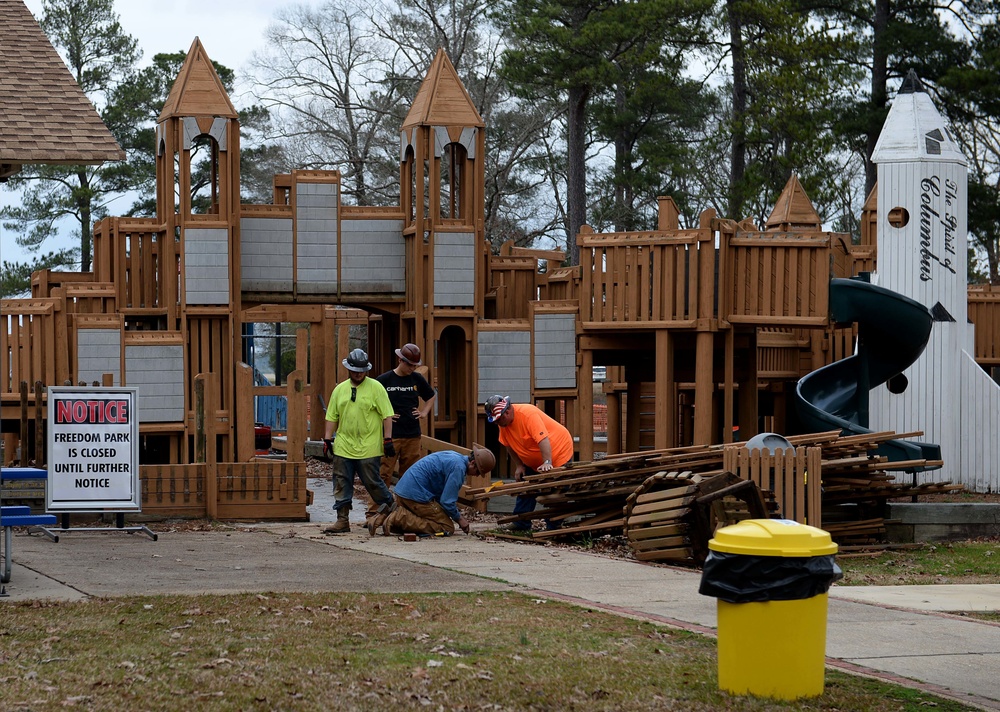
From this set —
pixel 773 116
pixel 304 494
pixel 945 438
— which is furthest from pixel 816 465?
pixel 773 116

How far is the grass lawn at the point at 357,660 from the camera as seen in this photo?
276 inches

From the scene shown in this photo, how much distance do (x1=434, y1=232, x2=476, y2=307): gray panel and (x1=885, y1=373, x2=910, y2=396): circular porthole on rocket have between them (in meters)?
6.78

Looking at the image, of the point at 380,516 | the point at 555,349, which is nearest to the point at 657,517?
the point at 380,516

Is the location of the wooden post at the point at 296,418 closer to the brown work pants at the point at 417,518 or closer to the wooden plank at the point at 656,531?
the brown work pants at the point at 417,518

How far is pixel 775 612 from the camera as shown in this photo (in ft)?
23.2

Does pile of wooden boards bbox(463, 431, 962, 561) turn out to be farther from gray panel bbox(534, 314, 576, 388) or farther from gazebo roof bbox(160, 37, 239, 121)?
gazebo roof bbox(160, 37, 239, 121)

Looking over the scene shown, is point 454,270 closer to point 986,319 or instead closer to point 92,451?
point 92,451

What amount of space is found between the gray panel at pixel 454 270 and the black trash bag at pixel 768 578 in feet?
52.8

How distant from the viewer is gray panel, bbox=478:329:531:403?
22797 mm

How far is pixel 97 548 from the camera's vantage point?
13094 millimetres

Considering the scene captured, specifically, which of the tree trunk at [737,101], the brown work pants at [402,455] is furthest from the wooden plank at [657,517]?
the tree trunk at [737,101]

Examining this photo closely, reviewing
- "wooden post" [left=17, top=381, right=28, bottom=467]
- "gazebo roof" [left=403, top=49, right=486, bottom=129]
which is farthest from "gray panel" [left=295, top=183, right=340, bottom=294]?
"wooden post" [left=17, top=381, right=28, bottom=467]

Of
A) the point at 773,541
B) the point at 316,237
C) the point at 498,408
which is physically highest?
the point at 316,237

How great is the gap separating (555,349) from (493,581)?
11.8 metres
